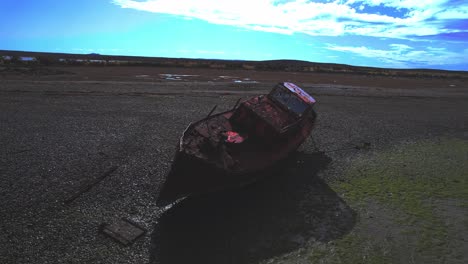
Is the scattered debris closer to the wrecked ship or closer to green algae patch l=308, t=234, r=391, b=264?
the wrecked ship

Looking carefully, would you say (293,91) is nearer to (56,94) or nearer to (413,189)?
(413,189)

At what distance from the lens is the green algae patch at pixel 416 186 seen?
8.74m

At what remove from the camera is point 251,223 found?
9.00 meters

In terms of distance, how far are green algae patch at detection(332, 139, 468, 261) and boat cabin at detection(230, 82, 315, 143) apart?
2.68 m

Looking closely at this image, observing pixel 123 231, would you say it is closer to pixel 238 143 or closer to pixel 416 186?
pixel 238 143

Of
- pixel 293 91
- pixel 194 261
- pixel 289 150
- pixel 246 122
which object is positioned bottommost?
pixel 194 261

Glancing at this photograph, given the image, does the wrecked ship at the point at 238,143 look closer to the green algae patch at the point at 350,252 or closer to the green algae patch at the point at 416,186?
the green algae patch at the point at 416,186

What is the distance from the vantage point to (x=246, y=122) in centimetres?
1237

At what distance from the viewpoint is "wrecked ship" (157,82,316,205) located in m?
8.89

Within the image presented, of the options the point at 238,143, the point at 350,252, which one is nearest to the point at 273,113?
the point at 238,143

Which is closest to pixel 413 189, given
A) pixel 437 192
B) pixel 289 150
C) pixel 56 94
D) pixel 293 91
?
pixel 437 192

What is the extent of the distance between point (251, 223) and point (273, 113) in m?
5.08

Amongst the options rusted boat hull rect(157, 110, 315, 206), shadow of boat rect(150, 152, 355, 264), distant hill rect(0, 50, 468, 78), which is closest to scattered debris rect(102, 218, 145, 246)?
shadow of boat rect(150, 152, 355, 264)

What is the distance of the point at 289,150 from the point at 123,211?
224 inches
